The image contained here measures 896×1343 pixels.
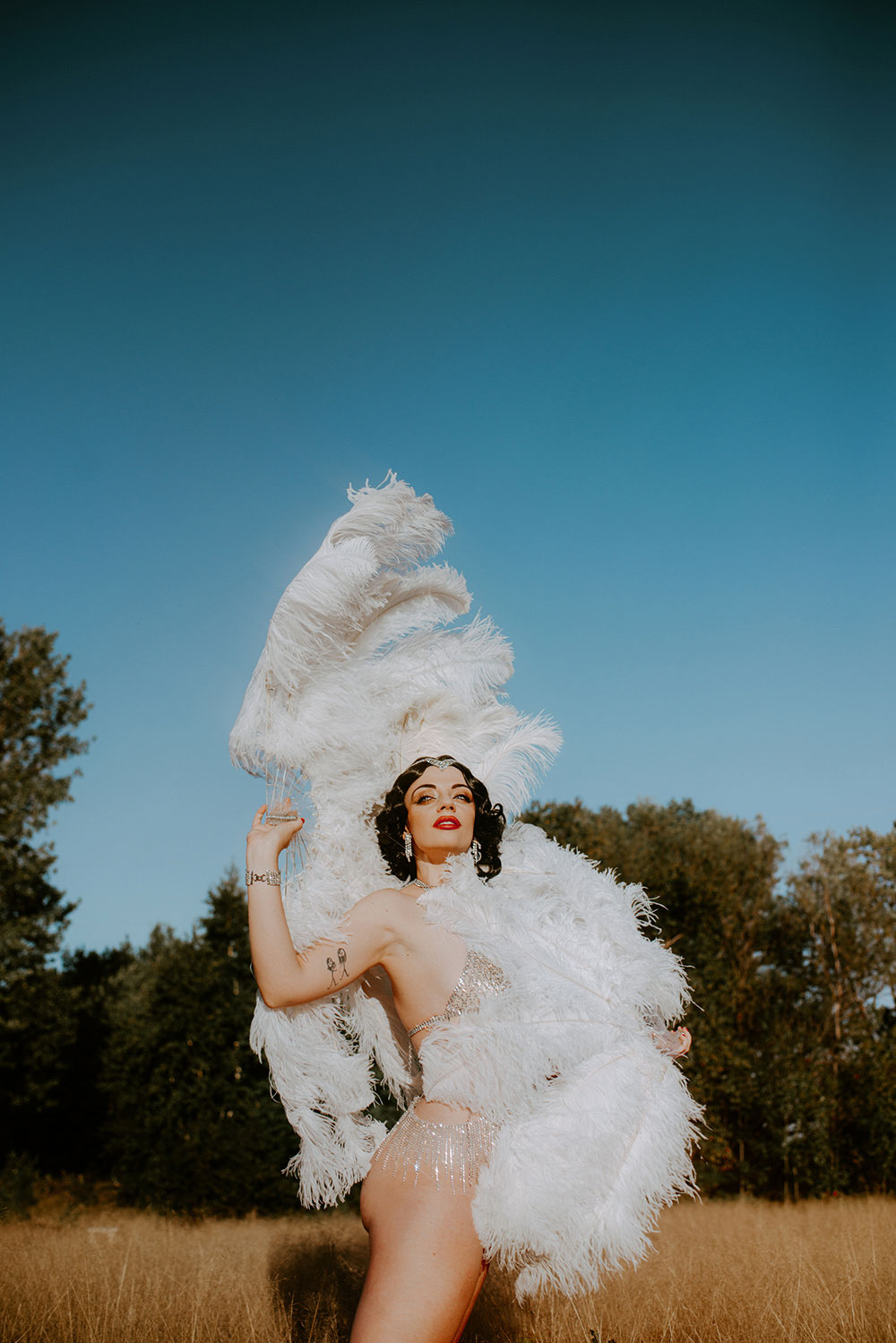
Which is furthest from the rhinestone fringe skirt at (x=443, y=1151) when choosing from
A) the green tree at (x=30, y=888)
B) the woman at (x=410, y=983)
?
the green tree at (x=30, y=888)

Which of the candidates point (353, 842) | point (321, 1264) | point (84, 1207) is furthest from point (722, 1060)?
point (353, 842)

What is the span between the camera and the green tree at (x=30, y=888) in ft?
51.4

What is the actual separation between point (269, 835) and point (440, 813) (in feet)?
2.24

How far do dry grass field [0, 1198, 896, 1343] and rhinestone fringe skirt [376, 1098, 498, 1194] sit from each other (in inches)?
54.9

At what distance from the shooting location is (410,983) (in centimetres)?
292

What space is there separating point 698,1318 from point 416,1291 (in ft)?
11.4

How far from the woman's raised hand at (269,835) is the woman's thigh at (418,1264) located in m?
1.12

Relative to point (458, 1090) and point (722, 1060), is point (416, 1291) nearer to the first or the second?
point (458, 1090)

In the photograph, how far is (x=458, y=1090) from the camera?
2.67 metres

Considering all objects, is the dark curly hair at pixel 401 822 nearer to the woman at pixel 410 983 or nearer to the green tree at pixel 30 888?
the woman at pixel 410 983

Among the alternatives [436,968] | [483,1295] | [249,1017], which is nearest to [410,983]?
[436,968]

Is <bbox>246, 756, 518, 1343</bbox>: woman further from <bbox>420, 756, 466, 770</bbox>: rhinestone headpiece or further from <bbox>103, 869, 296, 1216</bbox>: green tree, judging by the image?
<bbox>103, 869, 296, 1216</bbox>: green tree

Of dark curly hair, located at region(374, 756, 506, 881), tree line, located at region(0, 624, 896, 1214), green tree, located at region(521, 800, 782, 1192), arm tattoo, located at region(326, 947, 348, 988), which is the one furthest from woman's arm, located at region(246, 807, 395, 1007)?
green tree, located at region(521, 800, 782, 1192)

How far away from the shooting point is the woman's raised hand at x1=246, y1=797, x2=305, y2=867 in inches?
117
